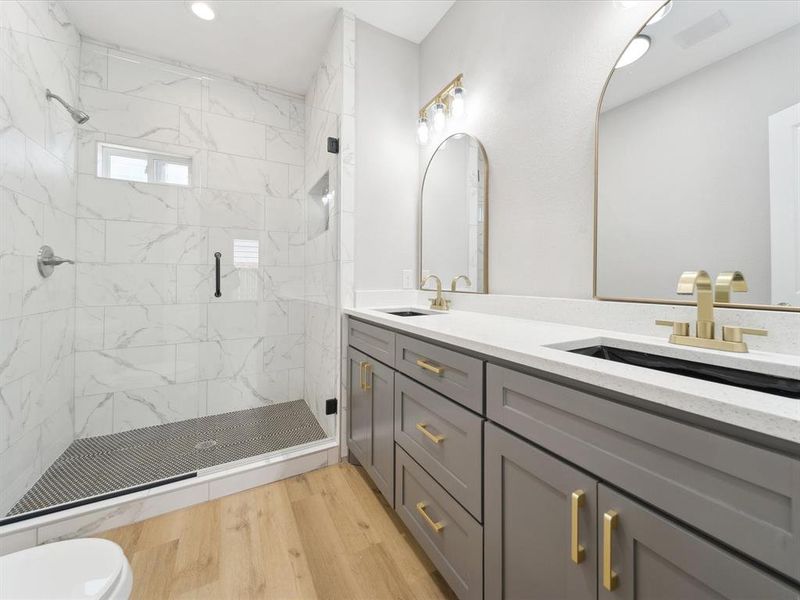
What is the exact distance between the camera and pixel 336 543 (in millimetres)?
1320

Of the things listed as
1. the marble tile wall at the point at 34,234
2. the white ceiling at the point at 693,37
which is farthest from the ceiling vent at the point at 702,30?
the marble tile wall at the point at 34,234

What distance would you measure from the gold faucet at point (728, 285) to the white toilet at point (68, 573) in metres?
1.67

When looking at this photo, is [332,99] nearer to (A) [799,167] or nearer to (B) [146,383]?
(A) [799,167]

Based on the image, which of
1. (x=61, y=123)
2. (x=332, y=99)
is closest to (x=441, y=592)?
(x=332, y=99)

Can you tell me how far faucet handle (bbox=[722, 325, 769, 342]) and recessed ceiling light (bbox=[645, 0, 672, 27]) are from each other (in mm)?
973

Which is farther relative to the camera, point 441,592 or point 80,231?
point 80,231

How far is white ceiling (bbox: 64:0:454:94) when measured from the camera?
185cm

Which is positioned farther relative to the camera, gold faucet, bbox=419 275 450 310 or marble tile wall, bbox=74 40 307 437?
marble tile wall, bbox=74 40 307 437

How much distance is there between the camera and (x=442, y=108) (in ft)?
6.35

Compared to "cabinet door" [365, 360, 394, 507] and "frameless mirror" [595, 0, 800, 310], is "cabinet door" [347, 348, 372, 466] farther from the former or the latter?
"frameless mirror" [595, 0, 800, 310]

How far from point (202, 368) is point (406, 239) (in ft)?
5.96

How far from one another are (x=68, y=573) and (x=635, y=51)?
2.29 meters

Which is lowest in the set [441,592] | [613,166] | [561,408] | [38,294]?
[441,592]

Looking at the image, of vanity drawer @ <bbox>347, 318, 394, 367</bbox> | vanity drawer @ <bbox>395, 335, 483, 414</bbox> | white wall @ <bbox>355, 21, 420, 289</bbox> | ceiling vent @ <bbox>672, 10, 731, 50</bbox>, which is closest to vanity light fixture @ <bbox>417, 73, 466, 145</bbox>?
white wall @ <bbox>355, 21, 420, 289</bbox>
